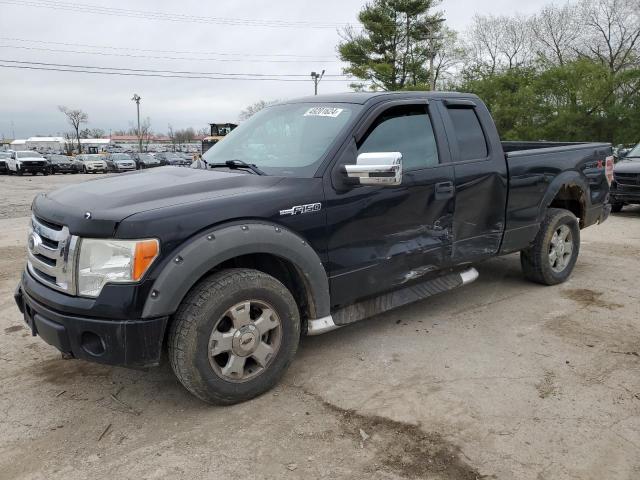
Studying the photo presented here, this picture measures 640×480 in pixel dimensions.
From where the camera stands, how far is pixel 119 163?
1527 inches

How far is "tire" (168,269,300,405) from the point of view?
288 cm

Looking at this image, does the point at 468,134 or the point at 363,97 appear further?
the point at 468,134

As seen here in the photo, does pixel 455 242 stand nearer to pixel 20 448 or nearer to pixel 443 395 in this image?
pixel 443 395

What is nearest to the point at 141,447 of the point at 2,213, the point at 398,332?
the point at 398,332

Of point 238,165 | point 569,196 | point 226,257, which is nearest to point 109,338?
point 226,257

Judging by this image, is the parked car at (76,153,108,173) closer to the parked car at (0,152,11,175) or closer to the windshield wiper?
the parked car at (0,152,11,175)

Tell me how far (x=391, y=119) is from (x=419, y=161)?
0.38 m

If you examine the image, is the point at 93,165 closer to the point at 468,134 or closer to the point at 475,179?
the point at 468,134

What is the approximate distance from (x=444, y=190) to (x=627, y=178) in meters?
8.15

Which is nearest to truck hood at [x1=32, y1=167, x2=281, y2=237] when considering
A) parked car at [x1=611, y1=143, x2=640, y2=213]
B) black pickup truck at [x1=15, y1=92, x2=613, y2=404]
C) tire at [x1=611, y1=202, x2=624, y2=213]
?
black pickup truck at [x1=15, y1=92, x2=613, y2=404]

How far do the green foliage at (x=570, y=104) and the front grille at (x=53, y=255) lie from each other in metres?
20.8

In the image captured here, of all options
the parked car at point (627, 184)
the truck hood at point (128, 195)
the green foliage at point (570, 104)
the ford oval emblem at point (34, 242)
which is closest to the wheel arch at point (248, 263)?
the truck hood at point (128, 195)

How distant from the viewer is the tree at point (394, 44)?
1385 inches

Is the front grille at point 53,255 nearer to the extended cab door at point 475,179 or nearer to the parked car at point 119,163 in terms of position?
the extended cab door at point 475,179
